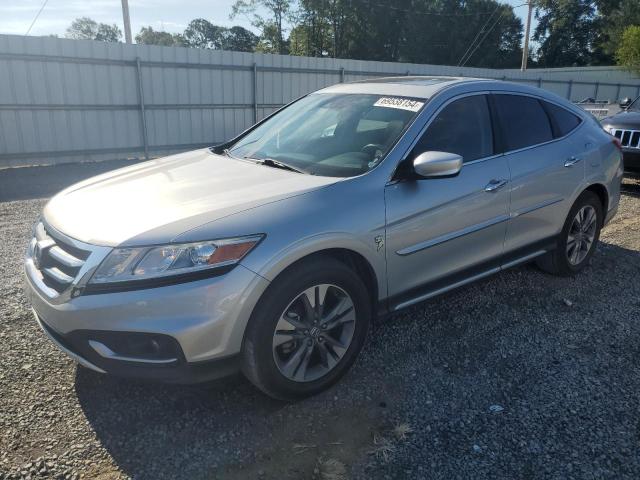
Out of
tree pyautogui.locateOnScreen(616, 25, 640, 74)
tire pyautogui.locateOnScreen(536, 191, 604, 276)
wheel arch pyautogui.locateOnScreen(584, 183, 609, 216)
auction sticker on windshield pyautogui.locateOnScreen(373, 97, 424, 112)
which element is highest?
tree pyautogui.locateOnScreen(616, 25, 640, 74)

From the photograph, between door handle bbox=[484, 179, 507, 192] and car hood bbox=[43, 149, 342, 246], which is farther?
door handle bbox=[484, 179, 507, 192]

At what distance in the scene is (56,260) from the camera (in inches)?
Result: 105

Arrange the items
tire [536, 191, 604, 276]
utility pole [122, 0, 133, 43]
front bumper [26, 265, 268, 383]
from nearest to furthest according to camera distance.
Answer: front bumper [26, 265, 268, 383] → tire [536, 191, 604, 276] → utility pole [122, 0, 133, 43]

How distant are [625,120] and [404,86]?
237 inches

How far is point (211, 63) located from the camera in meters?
11.9

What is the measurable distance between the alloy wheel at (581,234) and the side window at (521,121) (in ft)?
2.78

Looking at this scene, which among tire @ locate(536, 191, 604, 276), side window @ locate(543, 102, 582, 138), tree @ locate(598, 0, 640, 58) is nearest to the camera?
side window @ locate(543, 102, 582, 138)

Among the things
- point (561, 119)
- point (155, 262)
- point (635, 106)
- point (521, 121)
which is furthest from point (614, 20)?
point (155, 262)

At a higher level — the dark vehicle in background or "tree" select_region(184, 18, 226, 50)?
"tree" select_region(184, 18, 226, 50)

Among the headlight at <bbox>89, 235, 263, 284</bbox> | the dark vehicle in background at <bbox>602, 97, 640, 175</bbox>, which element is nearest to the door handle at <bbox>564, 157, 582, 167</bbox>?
the headlight at <bbox>89, 235, 263, 284</bbox>

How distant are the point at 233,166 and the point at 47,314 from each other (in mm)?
1428

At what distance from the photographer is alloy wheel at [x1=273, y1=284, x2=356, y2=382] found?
272 centimetres

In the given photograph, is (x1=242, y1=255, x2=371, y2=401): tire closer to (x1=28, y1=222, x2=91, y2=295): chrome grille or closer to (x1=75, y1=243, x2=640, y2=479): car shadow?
(x1=75, y1=243, x2=640, y2=479): car shadow

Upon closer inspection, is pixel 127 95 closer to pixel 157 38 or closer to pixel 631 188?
pixel 631 188
